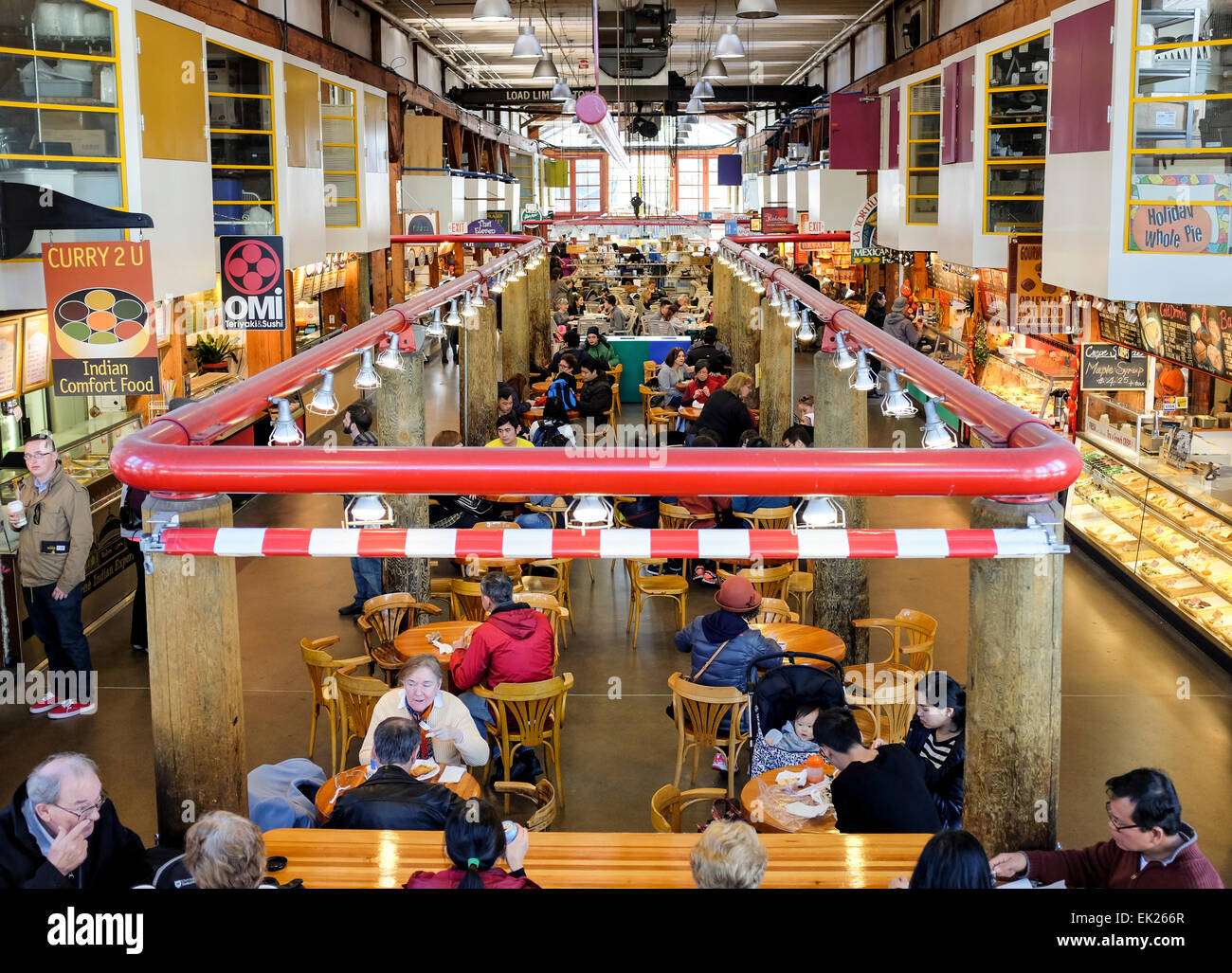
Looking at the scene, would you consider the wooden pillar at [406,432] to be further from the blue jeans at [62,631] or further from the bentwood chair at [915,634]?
Result: the bentwood chair at [915,634]

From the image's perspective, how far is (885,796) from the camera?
459 centimetres

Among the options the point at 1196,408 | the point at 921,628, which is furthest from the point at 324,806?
the point at 1196,408

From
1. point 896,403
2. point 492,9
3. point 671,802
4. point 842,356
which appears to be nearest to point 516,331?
point 492,9

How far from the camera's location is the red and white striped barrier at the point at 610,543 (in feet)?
12.1

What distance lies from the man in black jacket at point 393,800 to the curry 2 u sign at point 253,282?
6454 mm

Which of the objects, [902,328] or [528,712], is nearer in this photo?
[528,712]

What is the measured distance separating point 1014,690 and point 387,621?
4.56 meters

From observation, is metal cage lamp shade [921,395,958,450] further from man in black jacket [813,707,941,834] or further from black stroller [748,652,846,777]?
black stroller [748,652,846,777]

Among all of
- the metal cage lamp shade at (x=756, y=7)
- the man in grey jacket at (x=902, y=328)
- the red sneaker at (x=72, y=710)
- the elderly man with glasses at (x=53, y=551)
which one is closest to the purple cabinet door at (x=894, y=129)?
the man in grey jacket at (x=902, y=328)

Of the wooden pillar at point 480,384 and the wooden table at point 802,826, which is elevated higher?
the wooden pillar at point 480,384

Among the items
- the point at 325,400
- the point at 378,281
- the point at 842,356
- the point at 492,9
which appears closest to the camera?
the point at 325,400

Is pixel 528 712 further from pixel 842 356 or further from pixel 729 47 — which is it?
pixel 729 47

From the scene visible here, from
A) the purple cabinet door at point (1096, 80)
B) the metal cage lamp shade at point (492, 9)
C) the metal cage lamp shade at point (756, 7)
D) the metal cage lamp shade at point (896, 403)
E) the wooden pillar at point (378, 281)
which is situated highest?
the metal cage lamp shade at point (756, 7)
